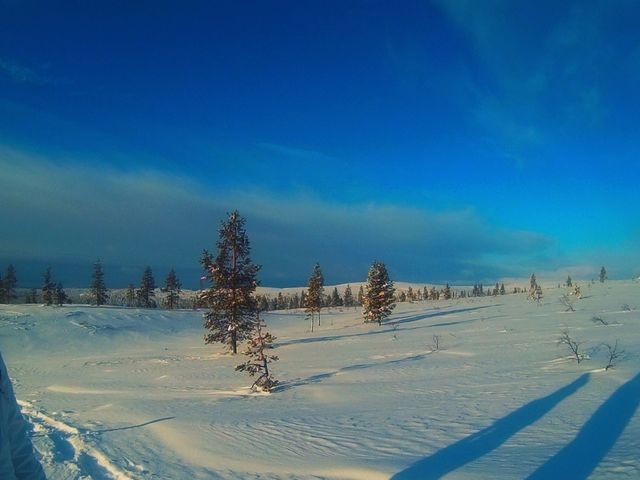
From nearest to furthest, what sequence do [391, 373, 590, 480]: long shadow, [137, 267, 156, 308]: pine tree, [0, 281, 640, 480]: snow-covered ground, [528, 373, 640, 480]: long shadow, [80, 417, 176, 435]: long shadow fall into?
[528, 373, 640, 480]: long shadow
[391, 373, 590, 480]: long shadow
[0, 281, 640, 480]: snow-covered ground
[80, 417, 176, 435]: long shadow
[137, 267, 156, 308]: pine tree

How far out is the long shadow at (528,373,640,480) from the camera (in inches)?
255

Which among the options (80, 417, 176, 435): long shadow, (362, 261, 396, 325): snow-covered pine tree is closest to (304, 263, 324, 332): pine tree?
(362, 261, 396, 325): snow-covered pine tree

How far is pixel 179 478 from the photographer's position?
298 inches

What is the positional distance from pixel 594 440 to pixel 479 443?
1.93 m

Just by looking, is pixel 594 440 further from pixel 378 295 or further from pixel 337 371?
pixel 378 295

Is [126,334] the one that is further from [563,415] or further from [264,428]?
[563,415]

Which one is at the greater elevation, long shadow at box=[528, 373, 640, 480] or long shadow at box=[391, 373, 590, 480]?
long shadow at box=[528, 373, 640, 480]

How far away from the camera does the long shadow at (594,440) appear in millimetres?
6488

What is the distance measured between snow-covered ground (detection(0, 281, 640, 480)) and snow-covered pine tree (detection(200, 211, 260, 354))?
4.52 meters

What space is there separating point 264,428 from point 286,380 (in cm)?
683

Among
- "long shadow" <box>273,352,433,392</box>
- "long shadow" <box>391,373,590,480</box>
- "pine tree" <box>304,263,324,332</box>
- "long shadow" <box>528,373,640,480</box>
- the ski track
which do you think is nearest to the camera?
"long shadow" <box>528,373,640,480</box>

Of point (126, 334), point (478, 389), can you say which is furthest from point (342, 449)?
point (126, 334)

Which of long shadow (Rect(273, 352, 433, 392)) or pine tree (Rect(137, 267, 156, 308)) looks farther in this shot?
pine tree (Rect(137, 267, 156, 308))

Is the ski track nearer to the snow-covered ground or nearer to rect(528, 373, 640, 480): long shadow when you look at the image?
the snow-covered ground
